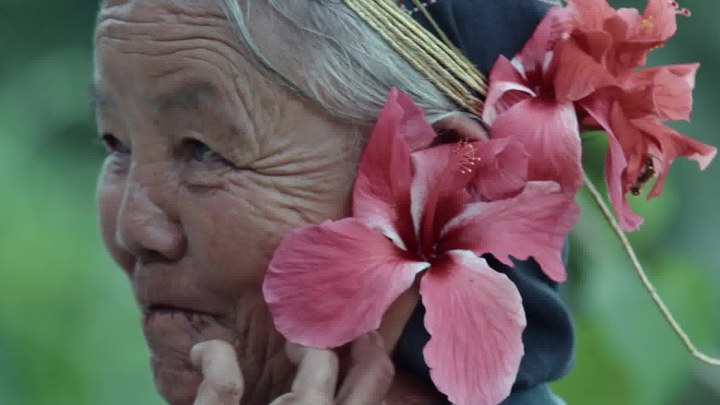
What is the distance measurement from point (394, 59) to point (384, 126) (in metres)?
0.08

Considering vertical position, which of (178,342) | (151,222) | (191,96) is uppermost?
(191,96)

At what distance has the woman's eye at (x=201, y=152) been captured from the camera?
40.9 inches

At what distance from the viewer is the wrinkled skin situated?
101 cm

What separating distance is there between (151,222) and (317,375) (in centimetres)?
22

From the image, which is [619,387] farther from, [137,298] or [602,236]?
[137,298]

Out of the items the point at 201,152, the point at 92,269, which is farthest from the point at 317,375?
the point at 92,269

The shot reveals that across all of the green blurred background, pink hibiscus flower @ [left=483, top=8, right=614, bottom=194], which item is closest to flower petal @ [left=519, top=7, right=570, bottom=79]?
pink hibiscus flower @ [left=483, top=8, right=614, bottom=194]

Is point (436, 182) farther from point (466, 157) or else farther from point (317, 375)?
point (317, 375)

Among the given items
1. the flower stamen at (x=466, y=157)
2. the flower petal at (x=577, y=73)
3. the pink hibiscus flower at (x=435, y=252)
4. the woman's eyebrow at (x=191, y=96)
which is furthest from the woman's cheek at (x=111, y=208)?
the flower petal at (x=577, y=73)

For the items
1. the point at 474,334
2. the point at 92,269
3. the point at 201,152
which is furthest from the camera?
the point at 92,269

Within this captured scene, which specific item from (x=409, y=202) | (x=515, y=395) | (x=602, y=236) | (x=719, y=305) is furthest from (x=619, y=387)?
(x=409, y=202)

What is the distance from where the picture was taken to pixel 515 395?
1.09m

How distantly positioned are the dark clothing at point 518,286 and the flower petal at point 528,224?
0.07 metres

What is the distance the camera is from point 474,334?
943mm
